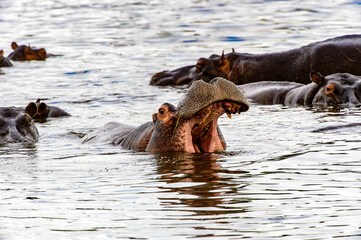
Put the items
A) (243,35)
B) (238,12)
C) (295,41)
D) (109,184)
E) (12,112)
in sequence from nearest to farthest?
(109,184) → (12,112) → (295,41) → (243,35) → (238,12)

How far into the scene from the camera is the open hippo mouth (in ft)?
20.5

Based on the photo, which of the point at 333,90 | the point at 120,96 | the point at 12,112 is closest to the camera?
the point at 12,112

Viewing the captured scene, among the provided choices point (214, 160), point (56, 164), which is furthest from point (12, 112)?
point (214, 160)

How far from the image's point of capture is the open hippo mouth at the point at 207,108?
6.25 metres

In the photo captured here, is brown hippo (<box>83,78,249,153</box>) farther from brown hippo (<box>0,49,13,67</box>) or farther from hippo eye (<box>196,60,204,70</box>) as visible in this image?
brown hippo (<box>0,49,13,67</box>)

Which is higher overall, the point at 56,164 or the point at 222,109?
the point at 222,109

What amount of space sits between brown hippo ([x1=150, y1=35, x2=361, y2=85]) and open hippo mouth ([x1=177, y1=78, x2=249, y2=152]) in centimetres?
692

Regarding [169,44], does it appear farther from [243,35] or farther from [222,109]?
[222,109]

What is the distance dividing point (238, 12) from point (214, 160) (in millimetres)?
21959

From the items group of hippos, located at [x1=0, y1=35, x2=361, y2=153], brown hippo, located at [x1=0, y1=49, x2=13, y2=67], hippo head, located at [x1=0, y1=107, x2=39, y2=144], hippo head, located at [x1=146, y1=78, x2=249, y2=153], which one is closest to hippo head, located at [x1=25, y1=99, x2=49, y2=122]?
group of hippos, located at [x1=0, y1=35, x2=361, y2=153]

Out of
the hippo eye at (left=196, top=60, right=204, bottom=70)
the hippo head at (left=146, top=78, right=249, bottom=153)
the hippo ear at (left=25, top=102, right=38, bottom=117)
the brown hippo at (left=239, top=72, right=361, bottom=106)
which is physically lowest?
the brown hippo at (left=239, top=72, right=361, bottom=106)

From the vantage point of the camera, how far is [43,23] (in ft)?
93.7

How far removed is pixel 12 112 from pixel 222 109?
3708 mm

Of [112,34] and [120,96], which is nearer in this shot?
[120,96]
